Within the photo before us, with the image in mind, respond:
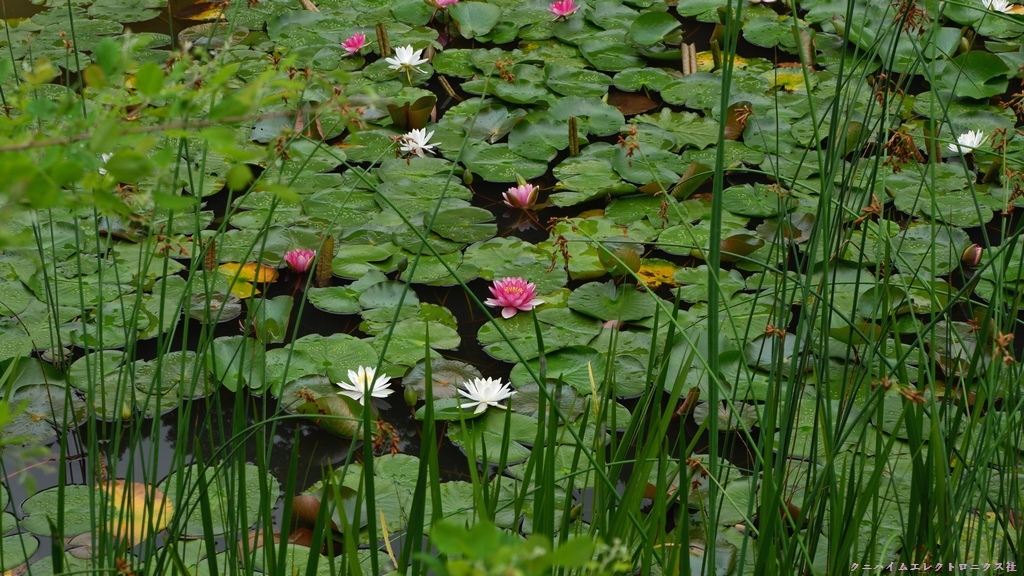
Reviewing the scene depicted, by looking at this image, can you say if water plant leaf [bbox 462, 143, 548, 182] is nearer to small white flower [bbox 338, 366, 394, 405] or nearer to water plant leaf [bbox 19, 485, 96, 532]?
small white flower [bbox 338, 366, 394, 405]

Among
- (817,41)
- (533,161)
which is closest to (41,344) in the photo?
(533,161)

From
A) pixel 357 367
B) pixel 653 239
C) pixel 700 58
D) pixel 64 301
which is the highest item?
pixel 700 58

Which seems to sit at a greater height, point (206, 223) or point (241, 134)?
point (241, 134)

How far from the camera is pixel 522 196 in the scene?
236 centimetres

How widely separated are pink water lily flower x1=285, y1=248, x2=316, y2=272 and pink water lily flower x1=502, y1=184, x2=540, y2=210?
20.4 inches

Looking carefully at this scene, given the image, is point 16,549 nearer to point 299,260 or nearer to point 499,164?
point 299,260

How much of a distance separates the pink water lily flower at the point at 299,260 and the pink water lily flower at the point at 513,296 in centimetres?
44

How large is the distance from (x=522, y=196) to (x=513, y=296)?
0.42 metres

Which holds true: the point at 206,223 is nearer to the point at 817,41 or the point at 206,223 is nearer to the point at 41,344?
the point at 41,344

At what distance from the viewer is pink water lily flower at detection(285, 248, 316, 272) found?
2.16 m

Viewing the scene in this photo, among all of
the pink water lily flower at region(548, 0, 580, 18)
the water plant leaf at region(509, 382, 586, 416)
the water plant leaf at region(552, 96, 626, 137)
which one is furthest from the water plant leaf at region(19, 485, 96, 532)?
the pink water lily flower at region(548, 0, 580, 18)

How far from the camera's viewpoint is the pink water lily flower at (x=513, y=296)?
6.65ft

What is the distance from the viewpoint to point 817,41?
3053 mm

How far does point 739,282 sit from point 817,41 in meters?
1.33
